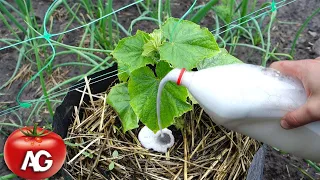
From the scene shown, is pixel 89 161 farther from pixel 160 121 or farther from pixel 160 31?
pixel 160 31

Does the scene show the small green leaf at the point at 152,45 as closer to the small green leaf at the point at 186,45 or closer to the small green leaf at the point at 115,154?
the small green leaf at the point at 186,45

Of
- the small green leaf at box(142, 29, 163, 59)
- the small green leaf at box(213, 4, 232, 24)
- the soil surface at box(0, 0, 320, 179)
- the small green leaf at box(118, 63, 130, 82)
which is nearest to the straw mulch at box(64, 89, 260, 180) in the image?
the small green leaf at box(118, 63, 130, 82)

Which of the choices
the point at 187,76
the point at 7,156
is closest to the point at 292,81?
the point at 187,76

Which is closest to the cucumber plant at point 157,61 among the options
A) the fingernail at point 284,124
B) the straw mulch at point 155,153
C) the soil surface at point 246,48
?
the straw mulch at point 155,153

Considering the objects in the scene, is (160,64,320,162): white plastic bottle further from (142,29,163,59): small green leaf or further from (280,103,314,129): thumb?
(142,29,163,59): small green leaf

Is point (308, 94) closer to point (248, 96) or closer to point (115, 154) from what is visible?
point (248, 96)

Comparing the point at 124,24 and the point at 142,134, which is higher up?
the point at 124,24
